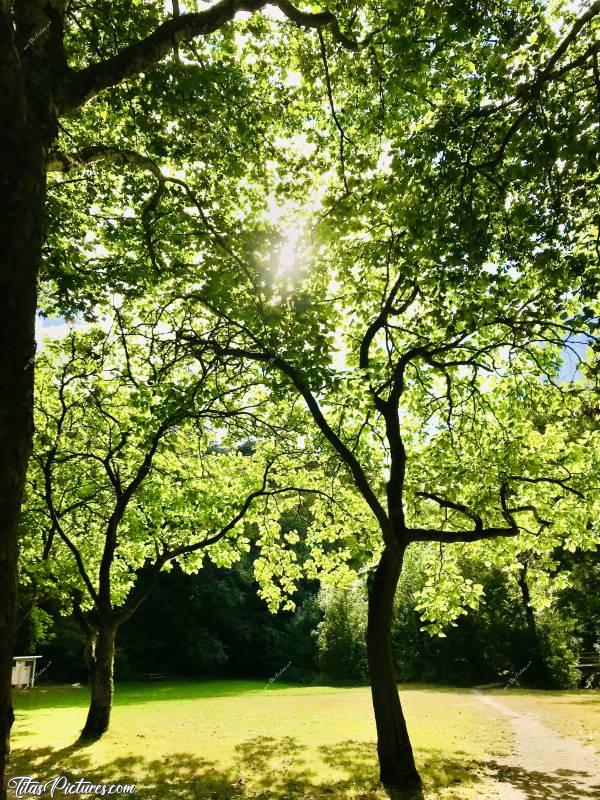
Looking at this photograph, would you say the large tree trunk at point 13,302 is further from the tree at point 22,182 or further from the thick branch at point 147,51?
the thick branch at point 147,51

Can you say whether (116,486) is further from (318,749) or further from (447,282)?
(447,282)

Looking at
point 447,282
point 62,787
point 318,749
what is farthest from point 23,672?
point 447,282

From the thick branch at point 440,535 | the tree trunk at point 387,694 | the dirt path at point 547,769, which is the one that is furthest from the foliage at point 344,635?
the thick branch at point 440,535

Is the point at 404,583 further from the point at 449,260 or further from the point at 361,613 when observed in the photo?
the point at 449,260

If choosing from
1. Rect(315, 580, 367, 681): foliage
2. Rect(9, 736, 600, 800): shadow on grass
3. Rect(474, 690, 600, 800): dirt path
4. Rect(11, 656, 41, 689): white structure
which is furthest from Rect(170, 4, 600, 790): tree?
Rect(11, 656, 41, 689): white structure

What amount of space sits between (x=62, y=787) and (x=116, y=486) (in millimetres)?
7621

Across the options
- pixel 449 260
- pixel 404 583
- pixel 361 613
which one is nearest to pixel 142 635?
pixel 361 613

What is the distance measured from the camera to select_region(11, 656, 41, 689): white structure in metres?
33.3

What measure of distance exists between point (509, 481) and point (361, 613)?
30.2m

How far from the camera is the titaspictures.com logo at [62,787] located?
9.84 metres

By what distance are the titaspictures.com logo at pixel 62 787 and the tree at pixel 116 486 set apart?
5.35m

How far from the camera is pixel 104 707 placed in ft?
52.4

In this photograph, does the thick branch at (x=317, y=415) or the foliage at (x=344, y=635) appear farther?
the foliage at (x=344, y=635)

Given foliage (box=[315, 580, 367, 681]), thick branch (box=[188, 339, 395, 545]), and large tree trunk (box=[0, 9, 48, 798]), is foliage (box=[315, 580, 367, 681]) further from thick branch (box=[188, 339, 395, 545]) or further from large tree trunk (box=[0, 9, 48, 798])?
large tree trunk (box=[0, 9, 48, 798])
